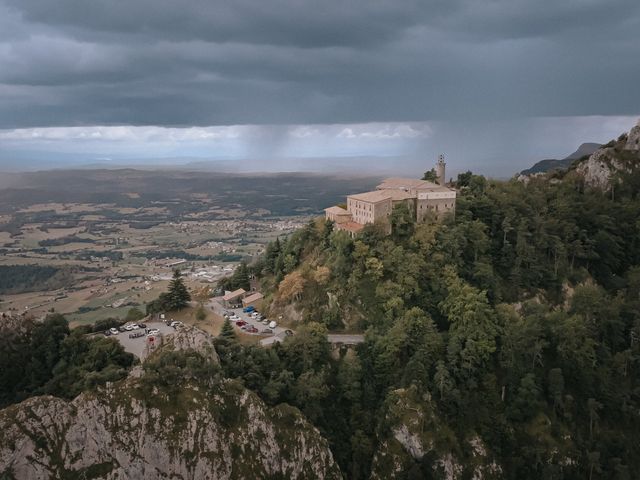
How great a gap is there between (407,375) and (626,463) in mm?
24582

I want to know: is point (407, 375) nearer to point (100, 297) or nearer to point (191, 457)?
point (191, 457)

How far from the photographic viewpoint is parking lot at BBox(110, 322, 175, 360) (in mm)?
48844

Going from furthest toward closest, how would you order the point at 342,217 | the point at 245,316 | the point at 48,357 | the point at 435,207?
the point at 342,217, the point at 435,207, the point at 245,316, the point at 48,357

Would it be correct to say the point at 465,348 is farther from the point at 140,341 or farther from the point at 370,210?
the point at 140,341

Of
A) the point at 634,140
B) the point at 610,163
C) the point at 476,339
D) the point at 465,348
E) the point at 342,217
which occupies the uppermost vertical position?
the point at 634,140

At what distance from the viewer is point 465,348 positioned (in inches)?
2168

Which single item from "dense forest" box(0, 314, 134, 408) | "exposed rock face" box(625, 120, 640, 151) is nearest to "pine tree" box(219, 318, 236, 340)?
"dense forest" box(0, 314, 134, 408)

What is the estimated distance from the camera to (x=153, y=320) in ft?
210

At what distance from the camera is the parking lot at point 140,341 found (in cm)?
4884

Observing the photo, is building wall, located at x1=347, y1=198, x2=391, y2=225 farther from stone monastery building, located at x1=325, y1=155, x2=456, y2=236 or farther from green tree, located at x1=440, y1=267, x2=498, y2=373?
green tree, located at x1=440, y1=267, x2=498, y2=373

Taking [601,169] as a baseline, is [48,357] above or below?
below

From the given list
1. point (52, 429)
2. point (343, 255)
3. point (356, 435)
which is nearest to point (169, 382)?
point (52, 429)

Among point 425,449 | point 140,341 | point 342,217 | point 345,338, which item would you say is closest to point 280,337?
point 345,338

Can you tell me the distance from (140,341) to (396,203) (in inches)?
1536
